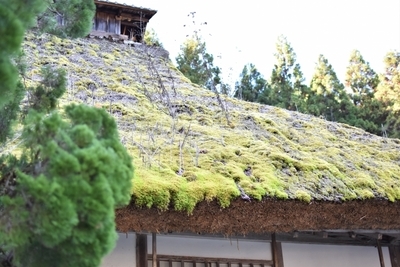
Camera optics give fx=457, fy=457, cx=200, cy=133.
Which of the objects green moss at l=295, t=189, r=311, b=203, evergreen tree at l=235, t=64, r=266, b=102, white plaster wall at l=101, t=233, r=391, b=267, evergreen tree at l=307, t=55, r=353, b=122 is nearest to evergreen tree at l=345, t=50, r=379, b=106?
evergreen tree at l=307, t=55, r=353, b=122

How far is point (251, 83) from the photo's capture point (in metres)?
13.0

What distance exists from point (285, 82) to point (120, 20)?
615cm

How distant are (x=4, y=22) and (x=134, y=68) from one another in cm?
522

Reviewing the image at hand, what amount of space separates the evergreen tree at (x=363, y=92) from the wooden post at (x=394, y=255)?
297 inches

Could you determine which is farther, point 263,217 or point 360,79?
point 360,79

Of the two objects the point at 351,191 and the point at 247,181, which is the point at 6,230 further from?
the point at 351,191

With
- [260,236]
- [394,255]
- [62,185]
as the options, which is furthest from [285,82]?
[62,185]

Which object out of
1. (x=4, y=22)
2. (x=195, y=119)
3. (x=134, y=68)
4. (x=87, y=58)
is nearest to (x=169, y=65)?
(x=134, y=68)

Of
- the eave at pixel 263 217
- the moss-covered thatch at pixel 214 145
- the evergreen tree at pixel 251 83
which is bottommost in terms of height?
the eave at pixel 263 217

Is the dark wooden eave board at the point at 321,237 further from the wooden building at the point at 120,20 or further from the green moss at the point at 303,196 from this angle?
the wooden building at the point at 120,20

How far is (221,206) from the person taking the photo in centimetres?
303

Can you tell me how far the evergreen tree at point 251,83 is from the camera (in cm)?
1252

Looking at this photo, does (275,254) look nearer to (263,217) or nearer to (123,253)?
(263,217)

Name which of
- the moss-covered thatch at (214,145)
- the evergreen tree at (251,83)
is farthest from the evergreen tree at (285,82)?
the moss-covered thatch at (214,145)
